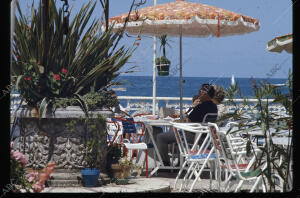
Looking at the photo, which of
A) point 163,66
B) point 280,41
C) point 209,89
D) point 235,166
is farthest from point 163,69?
point 235,166

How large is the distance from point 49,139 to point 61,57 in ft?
3.08

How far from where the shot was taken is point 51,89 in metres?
5.61

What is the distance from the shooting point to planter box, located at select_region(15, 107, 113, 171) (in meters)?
5.57

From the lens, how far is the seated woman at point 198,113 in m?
6.98

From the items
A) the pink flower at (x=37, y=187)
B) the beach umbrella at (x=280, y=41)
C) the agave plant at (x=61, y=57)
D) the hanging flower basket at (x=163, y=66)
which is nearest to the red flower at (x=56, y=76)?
→ the agave plant at (x=61, y=57)

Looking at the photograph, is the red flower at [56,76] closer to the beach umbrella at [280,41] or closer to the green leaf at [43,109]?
the green leaf at [43,109]

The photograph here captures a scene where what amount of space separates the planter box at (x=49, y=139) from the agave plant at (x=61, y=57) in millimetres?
204

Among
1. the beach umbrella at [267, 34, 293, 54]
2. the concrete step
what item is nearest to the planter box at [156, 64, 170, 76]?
the beach umbrella at [267, 34, 293, 54]

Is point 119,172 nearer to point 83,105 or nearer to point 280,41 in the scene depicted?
point 83,105

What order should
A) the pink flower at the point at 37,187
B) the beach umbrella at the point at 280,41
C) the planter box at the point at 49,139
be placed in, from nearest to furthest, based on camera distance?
the pink flower at the point at 37,187 < the planter box at the point at 49,139 < the beach umbrella at the point at 280,41

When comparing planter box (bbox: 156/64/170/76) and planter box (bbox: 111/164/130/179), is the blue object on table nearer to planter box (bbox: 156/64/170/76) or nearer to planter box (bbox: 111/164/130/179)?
planter box (bbox: 111/164/130/179)

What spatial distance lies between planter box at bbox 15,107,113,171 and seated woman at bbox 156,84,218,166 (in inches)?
74.3

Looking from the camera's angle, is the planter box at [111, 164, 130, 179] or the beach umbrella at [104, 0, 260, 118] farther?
the beach umbrella at [104, 0, 260, 118]
